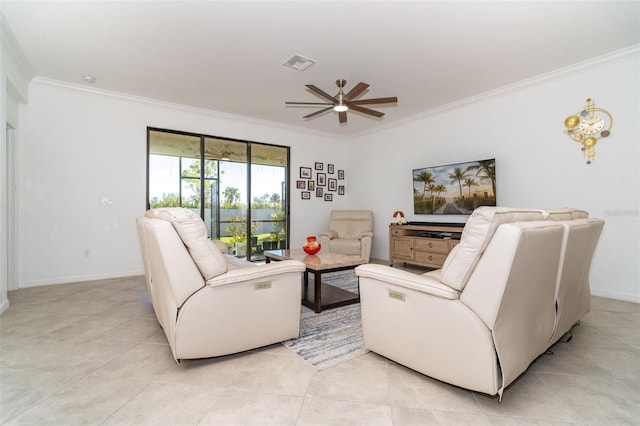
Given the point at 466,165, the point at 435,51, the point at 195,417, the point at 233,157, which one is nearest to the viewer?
the point at 195,417

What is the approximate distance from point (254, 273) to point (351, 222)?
4.31m

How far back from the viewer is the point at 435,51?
335cm

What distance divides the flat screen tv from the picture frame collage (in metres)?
2.02

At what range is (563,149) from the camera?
152 inches

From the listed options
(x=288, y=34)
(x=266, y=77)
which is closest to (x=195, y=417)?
(x=288, y=34)

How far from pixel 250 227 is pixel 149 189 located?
1.82 m

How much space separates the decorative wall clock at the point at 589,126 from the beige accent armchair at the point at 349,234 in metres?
3.14

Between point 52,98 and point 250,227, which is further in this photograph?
point 250,227

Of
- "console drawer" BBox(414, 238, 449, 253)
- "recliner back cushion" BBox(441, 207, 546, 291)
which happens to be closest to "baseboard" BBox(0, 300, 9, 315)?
"recliner back cushion" BBox(441, 207, 546, 291)

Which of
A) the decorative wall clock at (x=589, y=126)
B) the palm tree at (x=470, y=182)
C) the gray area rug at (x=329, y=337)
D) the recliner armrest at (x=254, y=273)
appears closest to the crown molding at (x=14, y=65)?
the recliner armrest at (x=254, y=273)

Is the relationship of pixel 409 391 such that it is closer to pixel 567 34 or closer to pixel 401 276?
pixel 401 276

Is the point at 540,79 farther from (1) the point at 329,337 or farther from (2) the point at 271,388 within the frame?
(2) the point at 271,388

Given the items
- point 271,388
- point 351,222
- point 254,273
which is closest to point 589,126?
point 351,222

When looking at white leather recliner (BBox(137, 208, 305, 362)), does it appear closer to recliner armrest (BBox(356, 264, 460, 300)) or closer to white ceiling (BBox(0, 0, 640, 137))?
recliner armrest (BBox(356, 264, 460, 300))
